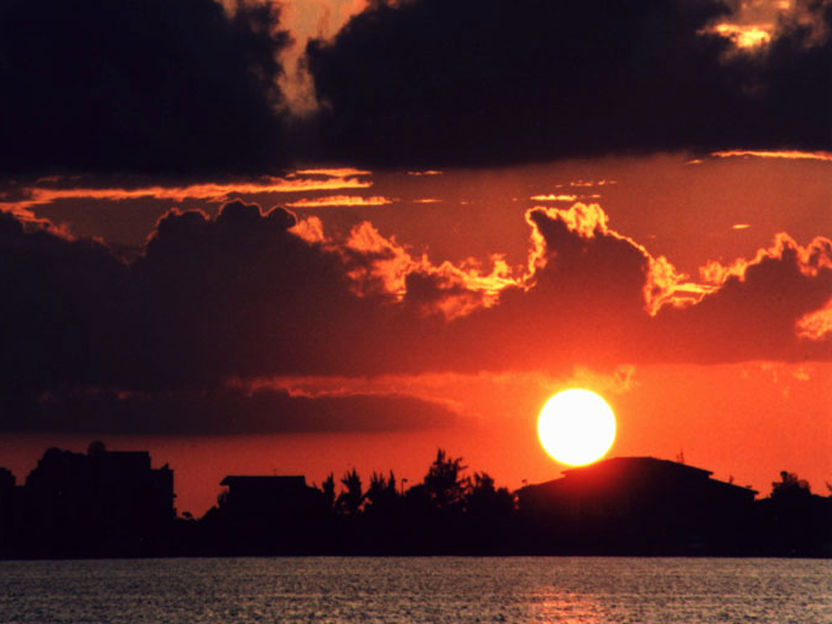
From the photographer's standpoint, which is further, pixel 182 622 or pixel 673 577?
pixel 673 577

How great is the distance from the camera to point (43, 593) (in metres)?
176

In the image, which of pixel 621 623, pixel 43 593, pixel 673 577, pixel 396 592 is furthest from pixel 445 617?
pixel 673 577

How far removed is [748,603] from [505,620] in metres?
33.5

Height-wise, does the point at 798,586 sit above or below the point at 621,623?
above

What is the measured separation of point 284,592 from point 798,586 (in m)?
60.7

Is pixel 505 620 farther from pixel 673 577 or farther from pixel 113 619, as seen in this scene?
pixel 673 577

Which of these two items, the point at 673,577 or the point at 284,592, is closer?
the point at 284,592

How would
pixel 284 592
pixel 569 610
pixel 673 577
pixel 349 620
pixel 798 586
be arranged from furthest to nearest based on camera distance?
pixel 673 577, pixel 798 586, pixel 284 592, pixel 569 610, pixel 349 620

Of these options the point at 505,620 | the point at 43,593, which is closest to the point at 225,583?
the point at 43,593

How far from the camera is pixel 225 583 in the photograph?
19062 centimetres

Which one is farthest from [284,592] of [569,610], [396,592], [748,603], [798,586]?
[798,586]

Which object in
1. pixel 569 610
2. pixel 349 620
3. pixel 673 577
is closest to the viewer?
pixel 349 620

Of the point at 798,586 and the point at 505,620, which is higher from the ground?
the point at 798,586

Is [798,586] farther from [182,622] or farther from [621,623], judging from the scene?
[182,622]
